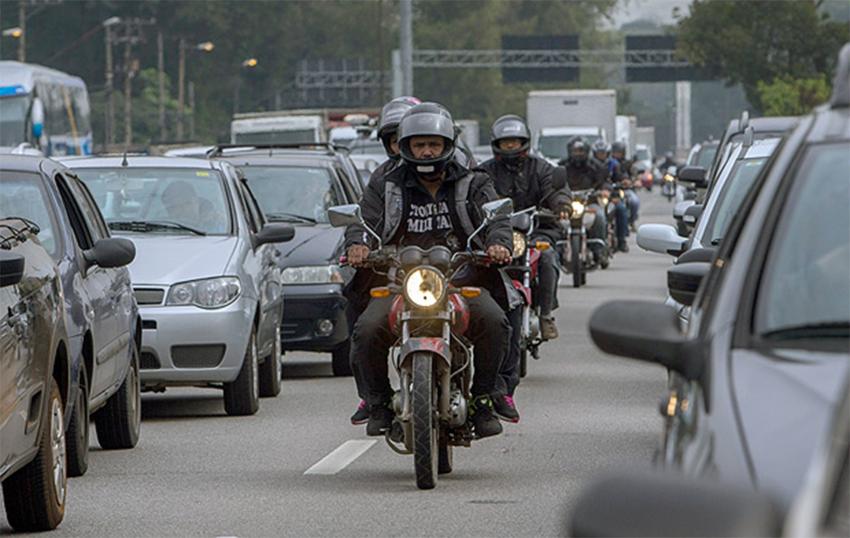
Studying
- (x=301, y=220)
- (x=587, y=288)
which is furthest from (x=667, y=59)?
(x=301, y=220)

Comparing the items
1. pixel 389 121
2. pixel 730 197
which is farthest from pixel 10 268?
pixel 730 197

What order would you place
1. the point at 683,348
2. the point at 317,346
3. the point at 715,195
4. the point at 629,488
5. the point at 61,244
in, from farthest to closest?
1. the point at 317,346
2. the point at 715,195
3. the point at 61,244
4. the point at 683,348
5. the point at 629,488

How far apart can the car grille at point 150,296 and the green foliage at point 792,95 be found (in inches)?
2628

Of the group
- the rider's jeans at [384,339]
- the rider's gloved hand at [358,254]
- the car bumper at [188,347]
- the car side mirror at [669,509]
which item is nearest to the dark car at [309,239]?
the car bumper at [188,347]

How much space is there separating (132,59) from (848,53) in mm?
111949

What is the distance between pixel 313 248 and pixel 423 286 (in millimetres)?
7000

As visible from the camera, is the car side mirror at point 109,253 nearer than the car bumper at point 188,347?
Yes

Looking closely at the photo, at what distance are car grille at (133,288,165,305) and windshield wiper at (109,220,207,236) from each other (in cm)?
100

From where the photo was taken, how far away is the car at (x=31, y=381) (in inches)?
333

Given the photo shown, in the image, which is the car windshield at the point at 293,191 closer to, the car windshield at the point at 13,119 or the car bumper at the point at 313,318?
the car bumper at the point at 313,318

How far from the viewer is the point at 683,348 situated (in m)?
5.02

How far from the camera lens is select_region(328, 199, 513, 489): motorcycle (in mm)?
10305

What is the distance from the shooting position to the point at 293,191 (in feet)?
60.4

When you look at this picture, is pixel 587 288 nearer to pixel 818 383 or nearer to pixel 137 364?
pixel 137 364
